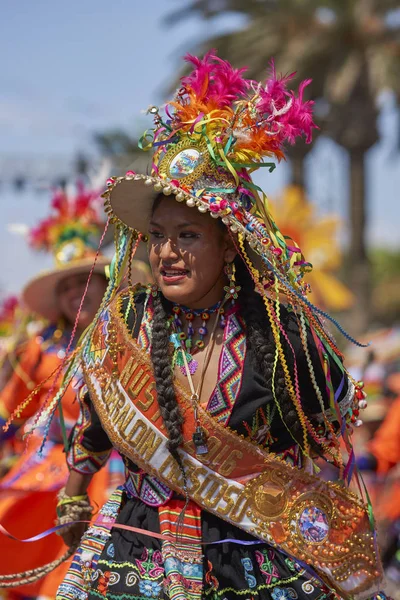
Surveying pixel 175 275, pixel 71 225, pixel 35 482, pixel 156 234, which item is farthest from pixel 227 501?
pixel 71 225

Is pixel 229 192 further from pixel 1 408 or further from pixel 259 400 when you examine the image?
pixel 1 408

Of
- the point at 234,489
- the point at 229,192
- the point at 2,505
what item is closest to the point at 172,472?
the point at 234,489

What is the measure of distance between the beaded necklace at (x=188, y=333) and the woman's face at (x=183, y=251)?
0.12 metres

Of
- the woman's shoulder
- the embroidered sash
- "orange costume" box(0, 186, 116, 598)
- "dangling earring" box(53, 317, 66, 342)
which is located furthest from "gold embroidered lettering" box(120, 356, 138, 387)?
"dangling earring" box(53, 317, 66, 342)

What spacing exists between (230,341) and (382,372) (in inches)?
186

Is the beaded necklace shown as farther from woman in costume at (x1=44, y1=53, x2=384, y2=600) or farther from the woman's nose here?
the woman's nose

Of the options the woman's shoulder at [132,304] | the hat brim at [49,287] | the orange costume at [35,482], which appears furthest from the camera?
the hat brim at [49,287]

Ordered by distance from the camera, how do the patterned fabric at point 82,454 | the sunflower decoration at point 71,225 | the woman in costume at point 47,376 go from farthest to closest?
the sunflower decoration at point 71,225 < the woman in costume at point 47,376 < the patterned fabric at point 82,454

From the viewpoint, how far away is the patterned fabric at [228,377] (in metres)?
3.05

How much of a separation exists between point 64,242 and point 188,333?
2762mm

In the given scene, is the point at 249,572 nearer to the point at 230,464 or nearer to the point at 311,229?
the point at 230,464

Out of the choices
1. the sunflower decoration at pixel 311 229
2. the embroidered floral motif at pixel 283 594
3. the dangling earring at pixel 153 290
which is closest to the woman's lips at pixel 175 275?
the dangling earring at pixel 153 290

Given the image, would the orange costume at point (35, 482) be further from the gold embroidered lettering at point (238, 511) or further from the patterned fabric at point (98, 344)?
the gold embroidered lettering at point (238, 511)

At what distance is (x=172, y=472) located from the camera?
3.06 m
